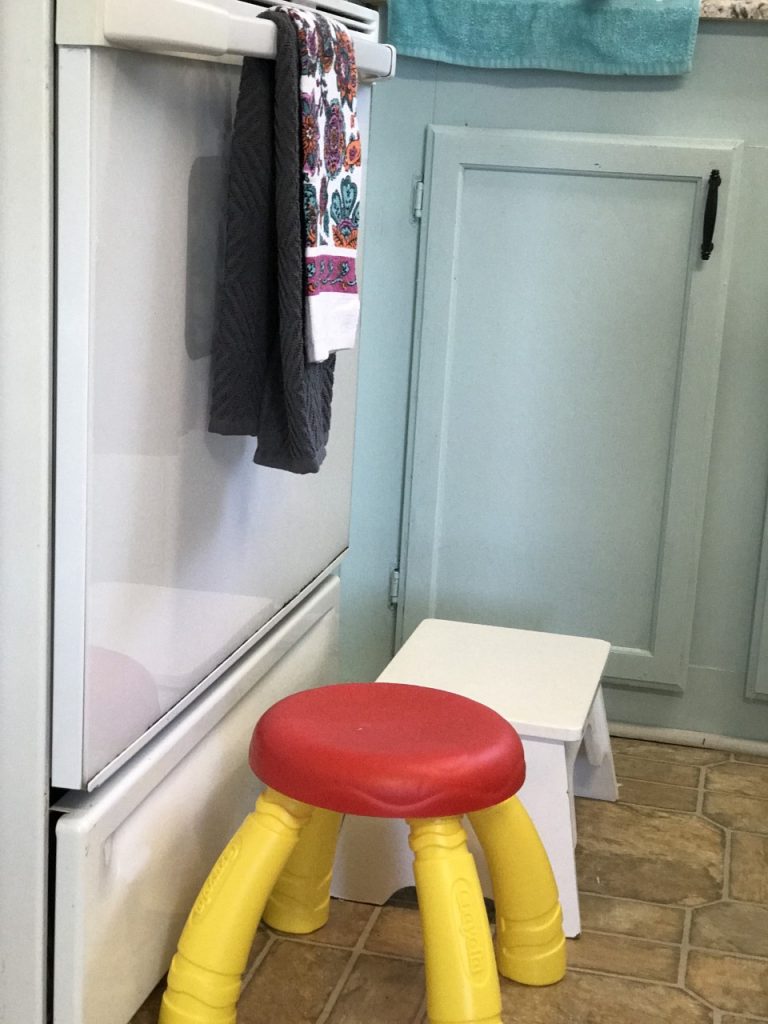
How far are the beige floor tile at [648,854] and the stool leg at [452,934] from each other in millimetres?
461

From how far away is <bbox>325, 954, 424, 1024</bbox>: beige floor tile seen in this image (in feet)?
4.62

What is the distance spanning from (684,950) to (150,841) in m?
0.70

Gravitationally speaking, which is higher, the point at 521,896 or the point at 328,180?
the point at 328,180

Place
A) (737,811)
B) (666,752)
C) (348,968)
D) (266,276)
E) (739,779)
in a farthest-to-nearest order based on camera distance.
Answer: (666,752)
(739,779)
(737,811)
(348,968)
(266,276)

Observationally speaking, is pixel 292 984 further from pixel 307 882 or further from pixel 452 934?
pixel 452 934

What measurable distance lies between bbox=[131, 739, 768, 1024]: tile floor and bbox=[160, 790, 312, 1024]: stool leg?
0.08 meters

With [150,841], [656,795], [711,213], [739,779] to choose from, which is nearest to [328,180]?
[150,841]

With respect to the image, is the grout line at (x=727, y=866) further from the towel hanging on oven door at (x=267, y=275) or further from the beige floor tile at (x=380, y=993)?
the towel hanging on oven door at (x=267, y=275)

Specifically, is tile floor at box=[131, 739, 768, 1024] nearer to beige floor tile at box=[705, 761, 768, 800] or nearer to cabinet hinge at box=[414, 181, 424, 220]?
beige floor tile at box=[705, 761, 768, 800]

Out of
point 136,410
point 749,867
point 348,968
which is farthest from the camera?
point 749,867

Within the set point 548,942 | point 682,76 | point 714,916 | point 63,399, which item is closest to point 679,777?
point 714,916

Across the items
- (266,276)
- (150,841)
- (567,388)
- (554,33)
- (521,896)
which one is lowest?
(521,896)

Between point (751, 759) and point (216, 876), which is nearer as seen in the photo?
point (216, 876)

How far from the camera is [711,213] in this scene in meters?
2.05
